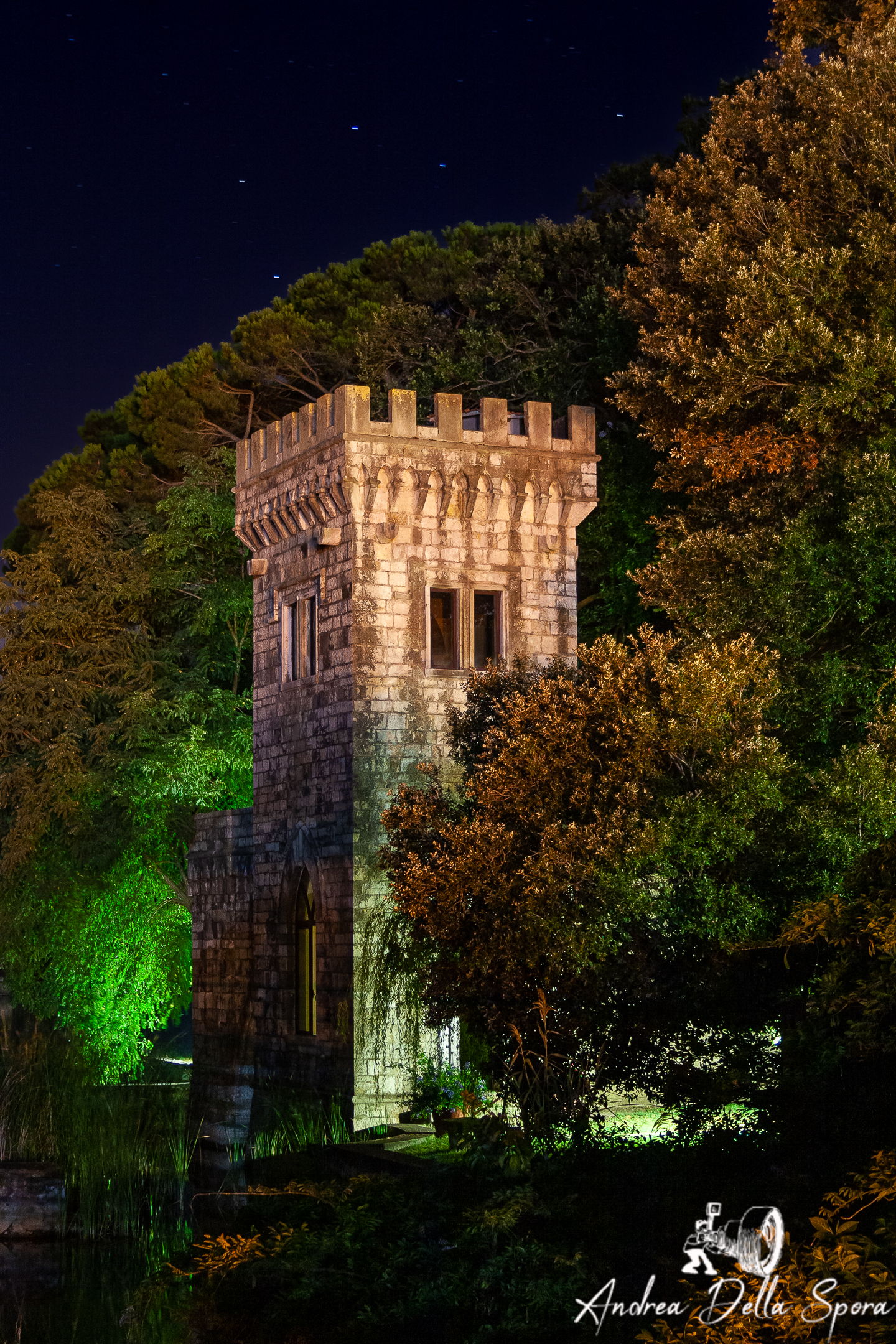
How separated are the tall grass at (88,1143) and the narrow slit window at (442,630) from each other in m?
6.66

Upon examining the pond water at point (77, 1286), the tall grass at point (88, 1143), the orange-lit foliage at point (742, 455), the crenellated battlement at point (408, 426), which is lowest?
the pond water at point (77, 1286)

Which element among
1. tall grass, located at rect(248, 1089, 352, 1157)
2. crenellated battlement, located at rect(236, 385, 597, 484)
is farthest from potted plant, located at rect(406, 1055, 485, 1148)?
crenellated battlement, located at rect(236, 385, 597, 484)

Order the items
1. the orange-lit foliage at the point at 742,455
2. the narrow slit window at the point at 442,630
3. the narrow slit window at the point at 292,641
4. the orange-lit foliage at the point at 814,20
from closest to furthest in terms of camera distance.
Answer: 1. the orange-lit foliage at the point at 742,455
2. the narrow slit window at the point at 442,630
3. the narrow slit window at the point at 292,641
4. the orange-lit foliage at the point at 814,20

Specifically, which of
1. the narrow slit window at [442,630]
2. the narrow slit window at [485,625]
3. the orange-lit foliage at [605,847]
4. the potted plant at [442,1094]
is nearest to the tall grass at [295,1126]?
the potted plant at [442,1094]

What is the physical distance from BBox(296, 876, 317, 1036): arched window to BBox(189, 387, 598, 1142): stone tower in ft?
0.08

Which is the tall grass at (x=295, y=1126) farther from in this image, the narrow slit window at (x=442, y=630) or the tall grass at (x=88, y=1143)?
the narrow slit window at (x=442, y=630)

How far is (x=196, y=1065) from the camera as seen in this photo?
24.0m

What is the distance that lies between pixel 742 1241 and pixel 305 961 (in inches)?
463

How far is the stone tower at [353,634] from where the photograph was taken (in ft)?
66.0

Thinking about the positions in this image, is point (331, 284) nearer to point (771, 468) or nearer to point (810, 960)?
point (771, 468)

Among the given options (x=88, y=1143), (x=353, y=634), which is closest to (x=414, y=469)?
(x=353, y=634)

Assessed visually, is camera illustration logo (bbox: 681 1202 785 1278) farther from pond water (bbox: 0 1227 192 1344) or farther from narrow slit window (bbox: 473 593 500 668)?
narrow slit window (bbox: 473 593 500 668)

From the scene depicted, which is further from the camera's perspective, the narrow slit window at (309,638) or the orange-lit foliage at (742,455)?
the narrow slit window at (309,638)

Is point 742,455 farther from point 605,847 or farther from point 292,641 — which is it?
point 605,847
